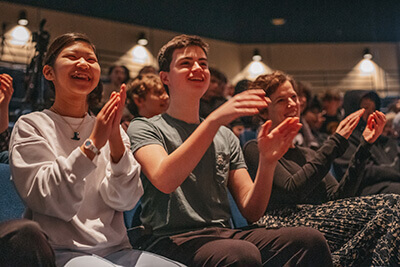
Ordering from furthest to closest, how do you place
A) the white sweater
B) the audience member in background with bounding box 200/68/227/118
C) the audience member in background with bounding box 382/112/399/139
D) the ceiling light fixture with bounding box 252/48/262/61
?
the ceiling light fixture with bounding box 252/48/262/61, the audience member in background with bounding box 382/112/399/139, the audience member in background with bounding box 200/68/227/118, the white sweater

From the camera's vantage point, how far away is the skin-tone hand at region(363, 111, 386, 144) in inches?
72.1

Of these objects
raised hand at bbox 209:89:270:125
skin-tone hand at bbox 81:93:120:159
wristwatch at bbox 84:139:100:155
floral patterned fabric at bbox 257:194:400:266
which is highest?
raised hand at bbox 209:89:270:125

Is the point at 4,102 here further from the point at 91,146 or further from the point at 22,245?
the point at 22,245

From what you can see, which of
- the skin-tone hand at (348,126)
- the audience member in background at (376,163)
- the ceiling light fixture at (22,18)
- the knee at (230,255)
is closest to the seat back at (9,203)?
the knee at (230,255)

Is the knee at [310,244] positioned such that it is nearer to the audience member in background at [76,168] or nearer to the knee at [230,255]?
the knee at [230,255]

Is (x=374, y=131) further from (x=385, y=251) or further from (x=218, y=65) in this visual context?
(x=218, y=65)

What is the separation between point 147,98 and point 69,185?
4.13 ft

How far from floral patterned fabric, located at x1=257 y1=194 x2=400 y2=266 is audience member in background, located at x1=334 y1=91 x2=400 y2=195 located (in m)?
0.71

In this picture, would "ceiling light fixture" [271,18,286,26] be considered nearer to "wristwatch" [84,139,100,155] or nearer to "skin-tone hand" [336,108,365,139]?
"skin-tone hand" [336,108,365,139]

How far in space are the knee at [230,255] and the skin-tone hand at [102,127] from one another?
16.6 inches

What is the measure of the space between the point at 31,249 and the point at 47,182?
0.67ft

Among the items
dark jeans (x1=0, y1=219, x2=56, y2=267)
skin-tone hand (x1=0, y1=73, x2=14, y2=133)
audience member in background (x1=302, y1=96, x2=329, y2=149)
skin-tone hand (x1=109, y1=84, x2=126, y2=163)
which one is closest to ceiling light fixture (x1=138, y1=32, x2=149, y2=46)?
audience member in background (x1=302, y1=96, x2=329, y2=149)

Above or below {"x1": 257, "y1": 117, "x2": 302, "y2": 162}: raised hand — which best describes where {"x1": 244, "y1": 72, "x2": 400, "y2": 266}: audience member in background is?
below

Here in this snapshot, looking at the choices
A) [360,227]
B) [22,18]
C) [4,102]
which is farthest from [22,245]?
[22,18]
